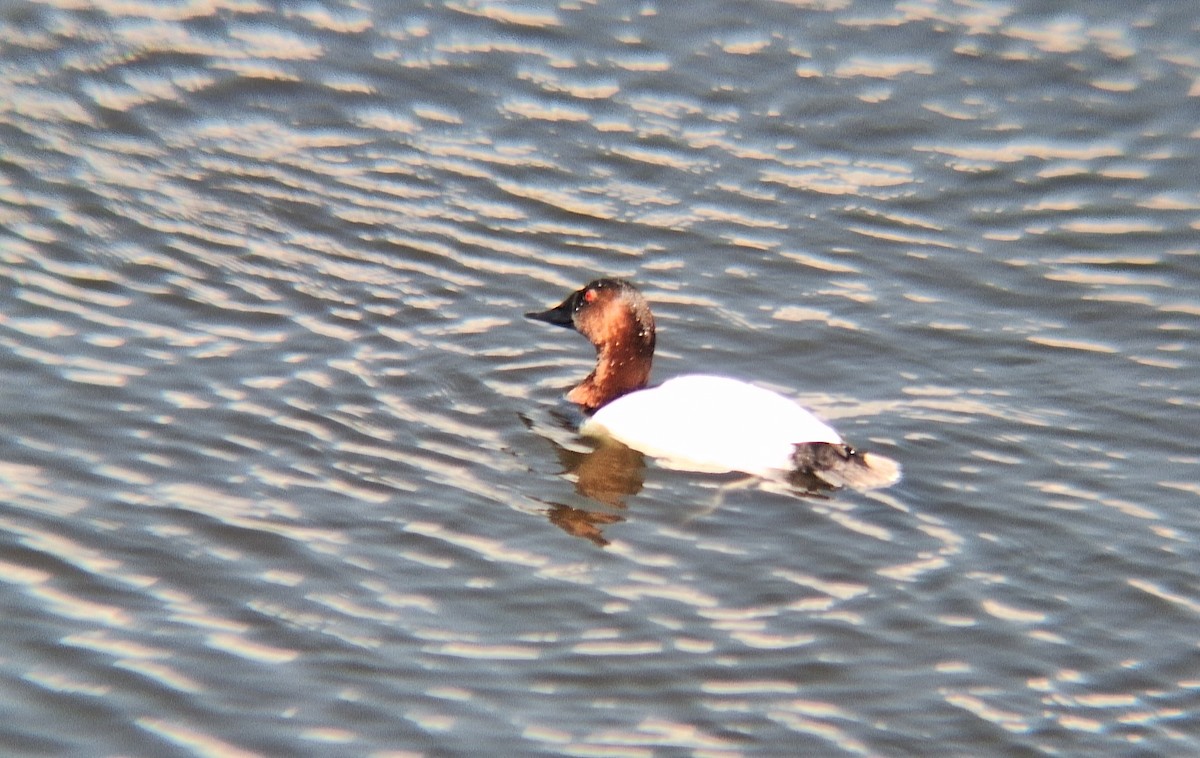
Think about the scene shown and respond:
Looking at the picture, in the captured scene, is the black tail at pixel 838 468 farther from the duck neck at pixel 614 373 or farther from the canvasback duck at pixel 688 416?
the duck neck at pixel 614 373

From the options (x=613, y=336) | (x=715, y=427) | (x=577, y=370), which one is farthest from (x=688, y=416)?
(x=577, y=370)

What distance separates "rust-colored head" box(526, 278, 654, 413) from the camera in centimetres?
884

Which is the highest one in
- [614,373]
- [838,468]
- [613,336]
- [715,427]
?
[613,336]

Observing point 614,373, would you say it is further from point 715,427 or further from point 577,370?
point 715,427

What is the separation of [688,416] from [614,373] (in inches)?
28.0

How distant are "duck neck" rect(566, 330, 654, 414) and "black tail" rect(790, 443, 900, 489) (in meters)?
1.16

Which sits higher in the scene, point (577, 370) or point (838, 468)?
point (577, 370)

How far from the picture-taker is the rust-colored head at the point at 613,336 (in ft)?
29.0

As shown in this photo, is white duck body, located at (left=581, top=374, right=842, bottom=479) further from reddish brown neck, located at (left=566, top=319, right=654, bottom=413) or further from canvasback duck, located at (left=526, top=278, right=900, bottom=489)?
reddish brown neck, located at (left=566, top=319, right=654, bottom=413)

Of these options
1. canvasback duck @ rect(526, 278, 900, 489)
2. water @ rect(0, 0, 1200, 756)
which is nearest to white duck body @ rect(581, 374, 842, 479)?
canvasback duck @ rect(526, 278, 900, 489)

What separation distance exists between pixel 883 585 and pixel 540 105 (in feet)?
16.0

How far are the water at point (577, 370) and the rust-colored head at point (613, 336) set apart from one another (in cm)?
20

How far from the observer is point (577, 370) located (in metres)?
9.28

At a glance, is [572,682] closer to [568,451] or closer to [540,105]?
[568,451]
